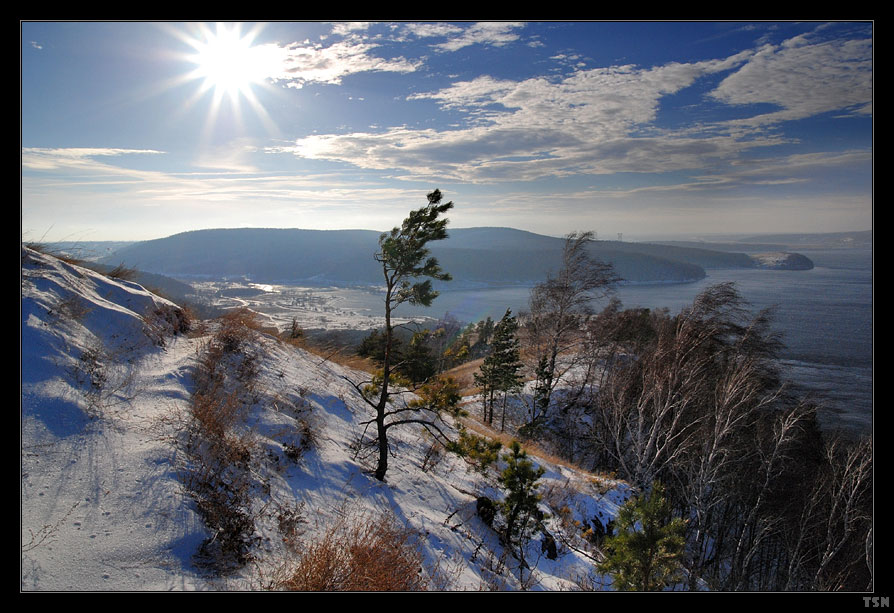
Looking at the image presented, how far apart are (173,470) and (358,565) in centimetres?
275

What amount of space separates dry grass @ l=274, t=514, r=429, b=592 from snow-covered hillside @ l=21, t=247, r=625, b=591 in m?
0.26

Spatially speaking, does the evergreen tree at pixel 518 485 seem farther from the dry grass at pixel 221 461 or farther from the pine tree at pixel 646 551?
the dry grass at pixel 221 461

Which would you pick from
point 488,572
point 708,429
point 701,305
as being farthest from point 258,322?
point 701,305

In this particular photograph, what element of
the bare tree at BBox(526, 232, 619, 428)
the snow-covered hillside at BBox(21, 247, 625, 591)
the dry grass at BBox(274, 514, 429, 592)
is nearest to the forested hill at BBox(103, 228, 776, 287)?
the bare tree at BBox(526, 232, 619, 428)

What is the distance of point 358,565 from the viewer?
404cm

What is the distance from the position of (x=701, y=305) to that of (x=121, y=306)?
21.2 m

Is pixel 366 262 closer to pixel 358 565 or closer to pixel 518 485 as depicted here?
pixel 518 485

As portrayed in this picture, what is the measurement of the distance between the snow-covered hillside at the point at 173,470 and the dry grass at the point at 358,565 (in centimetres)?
26

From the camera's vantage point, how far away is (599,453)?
19.5 meters

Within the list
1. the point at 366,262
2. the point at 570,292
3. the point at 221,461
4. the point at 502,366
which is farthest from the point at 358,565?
the point at 366,262

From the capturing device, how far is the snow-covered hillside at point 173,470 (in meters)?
3.69

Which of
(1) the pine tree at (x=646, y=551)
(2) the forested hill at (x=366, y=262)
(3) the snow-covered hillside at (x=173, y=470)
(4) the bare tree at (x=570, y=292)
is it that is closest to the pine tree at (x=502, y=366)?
(4) the bare tree at (x=570, y=292)

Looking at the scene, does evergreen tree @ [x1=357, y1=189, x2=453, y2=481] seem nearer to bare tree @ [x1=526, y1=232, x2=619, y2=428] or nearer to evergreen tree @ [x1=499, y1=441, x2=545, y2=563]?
evergreen tree @ [x1=499, y1=441, x2=545, y2=563]
